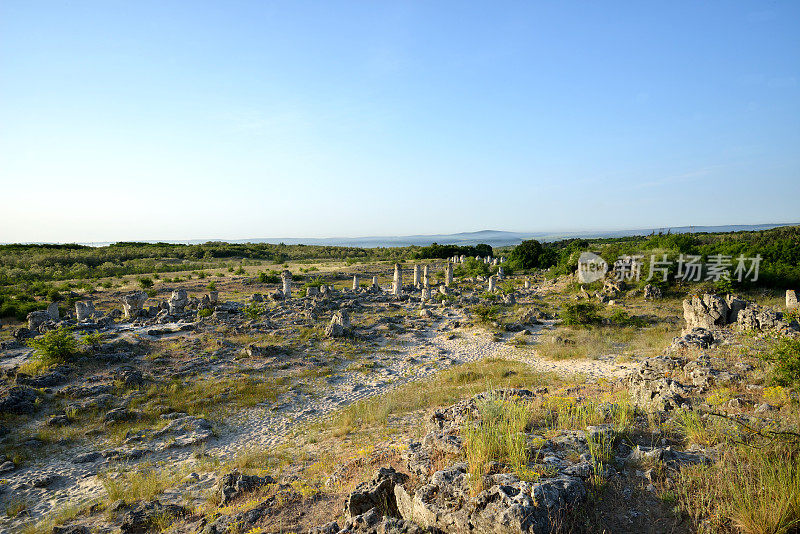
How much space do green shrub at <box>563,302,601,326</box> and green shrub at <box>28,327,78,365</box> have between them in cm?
2301

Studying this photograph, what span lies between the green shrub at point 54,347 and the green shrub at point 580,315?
23.0 m

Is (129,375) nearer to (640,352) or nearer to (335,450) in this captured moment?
(335,450)

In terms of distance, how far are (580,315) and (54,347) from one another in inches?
955

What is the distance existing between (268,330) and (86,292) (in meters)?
22.3

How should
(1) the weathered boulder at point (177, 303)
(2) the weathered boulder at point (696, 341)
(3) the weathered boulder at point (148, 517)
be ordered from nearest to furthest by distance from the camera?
(3) the weathered boulder at point (148, 517)
(2) the weathered boulder at point (696, 341)
(1) the weathered boulder at point (177, 303)

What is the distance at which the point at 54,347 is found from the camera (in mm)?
13398

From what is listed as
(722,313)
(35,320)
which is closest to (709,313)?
(722,313)

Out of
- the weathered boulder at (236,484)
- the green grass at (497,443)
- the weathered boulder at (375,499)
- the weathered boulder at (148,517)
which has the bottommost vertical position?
the weathered boulder at (148,517)

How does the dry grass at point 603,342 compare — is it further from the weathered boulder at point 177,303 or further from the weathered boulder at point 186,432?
the weathered boulder at point 177,303

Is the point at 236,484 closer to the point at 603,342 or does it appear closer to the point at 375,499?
the point at 375,499

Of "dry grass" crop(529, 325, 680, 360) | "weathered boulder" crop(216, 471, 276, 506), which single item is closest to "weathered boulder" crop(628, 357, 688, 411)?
"dry grass" crop(529, 325, 680, 360)

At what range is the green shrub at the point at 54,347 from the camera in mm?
13273

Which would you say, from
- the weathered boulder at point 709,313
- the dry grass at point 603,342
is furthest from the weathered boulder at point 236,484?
the weathered boulder at point 709,313

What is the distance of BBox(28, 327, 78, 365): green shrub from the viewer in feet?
43.5
